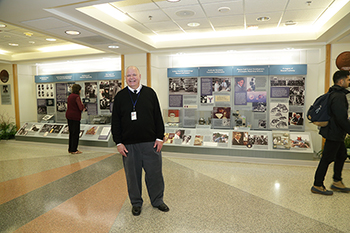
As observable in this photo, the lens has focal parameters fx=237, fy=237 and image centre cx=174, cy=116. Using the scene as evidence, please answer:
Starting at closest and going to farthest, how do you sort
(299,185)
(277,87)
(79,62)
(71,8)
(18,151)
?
1. (71,8)
2. (299,185)
3. (277,87)
4. (18,151)
5. (79,62)

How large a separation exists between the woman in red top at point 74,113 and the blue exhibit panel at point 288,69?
5479mm

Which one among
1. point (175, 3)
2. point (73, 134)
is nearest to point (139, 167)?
point (175, 3)

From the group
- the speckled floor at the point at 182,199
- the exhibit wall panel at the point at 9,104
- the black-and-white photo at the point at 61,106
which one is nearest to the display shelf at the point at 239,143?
the speckled floor at the point at 182,199

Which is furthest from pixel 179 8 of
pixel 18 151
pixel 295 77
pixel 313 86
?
pixel 18 151

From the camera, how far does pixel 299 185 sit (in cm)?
420

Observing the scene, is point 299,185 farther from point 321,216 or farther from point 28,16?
point 28,16

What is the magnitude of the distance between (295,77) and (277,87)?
0.54 meters

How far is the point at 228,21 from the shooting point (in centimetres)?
532

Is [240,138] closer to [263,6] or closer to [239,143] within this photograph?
[239,143]

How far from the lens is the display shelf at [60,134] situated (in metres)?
7.42

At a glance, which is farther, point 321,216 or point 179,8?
point 179,8

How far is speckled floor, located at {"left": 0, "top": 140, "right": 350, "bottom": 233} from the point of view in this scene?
2906 mm

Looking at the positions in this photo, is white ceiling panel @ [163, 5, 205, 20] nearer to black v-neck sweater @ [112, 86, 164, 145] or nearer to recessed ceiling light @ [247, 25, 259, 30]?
recessed ceiling light @ [247, 25, 259, 30]

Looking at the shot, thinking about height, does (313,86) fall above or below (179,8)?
below
